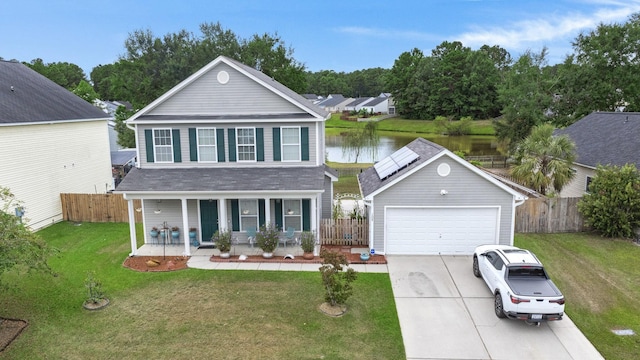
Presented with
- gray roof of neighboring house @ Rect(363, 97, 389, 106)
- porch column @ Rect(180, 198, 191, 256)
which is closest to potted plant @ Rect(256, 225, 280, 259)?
porch column @ Rect(180, 198, 191, 256)

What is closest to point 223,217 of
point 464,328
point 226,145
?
point 226,145

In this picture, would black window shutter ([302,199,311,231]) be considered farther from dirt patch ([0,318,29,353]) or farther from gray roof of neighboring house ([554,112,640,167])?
gray roof of neighboring house ([554,112,640,167])

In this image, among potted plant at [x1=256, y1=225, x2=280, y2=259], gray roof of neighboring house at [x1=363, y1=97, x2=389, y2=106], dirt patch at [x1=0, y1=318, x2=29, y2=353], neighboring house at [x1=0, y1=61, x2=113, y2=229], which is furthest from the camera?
gray roof of neighboring house at [x1=363, y1=97, x2=389, y2=106]

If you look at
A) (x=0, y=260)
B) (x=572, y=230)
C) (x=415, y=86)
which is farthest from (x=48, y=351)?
(x=415, y=86)

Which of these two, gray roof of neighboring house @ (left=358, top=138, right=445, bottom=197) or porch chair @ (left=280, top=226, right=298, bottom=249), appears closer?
gray roof of neighboring house @ (left=358, top=138, right=445, bottom=197)

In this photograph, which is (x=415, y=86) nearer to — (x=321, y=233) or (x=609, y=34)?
(x=609, y=34)

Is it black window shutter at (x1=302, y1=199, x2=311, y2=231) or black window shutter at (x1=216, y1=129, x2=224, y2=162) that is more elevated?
black window shutter at (x1=216, y1=129, x2=224, y2=162)

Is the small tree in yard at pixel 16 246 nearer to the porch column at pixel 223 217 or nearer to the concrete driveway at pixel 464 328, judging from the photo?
the porch column at pixel 223 217
